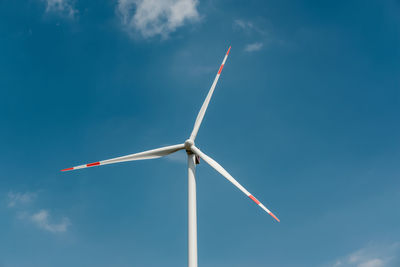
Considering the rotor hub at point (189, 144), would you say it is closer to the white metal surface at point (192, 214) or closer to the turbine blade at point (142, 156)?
the white metal surface at point (192, 214)

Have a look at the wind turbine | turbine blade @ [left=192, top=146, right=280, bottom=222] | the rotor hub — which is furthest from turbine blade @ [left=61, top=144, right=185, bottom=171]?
turbine blade @ [left=192, top=146, right=280, bottom=222]

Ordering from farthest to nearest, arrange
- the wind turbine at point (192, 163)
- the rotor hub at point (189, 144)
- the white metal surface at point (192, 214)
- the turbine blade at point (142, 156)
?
the turbine blade at point (142, 156) → the rotor hub at point (189, 144) → the wind turbine at point (192, 163) → the white metal surface at point (192, 214)

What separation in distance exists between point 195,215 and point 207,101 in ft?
37.2

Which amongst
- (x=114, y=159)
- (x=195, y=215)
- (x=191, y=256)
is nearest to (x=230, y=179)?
(x=195, y=215)

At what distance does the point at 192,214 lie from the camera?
31.8 metres

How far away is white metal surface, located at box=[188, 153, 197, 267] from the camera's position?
30.0 meters

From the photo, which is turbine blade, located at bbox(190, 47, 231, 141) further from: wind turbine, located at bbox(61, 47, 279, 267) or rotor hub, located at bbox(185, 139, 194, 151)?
rotor hub, located at bbox(185, 139, 194, 151)

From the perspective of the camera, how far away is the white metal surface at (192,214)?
30.0 m

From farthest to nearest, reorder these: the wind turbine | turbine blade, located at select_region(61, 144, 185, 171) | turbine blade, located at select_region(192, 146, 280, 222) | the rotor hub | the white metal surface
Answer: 1. turbine blade, located at select_region(61, 144, 185, 171)
2. the rotor hub
3. turbine blade, located at select_region(192, 146, 280, 222)
4. the wind turbine
5. the white metal surface

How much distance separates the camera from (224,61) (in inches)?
1548

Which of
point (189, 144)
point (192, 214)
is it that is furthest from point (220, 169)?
point (192, 214)

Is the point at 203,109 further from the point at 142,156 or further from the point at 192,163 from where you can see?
the point at 142,156

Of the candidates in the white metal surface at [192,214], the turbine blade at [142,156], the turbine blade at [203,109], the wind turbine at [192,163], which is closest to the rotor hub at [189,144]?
the wind turbine at [192,163]

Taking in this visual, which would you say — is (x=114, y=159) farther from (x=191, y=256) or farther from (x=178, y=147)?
(x=191, y=256)
